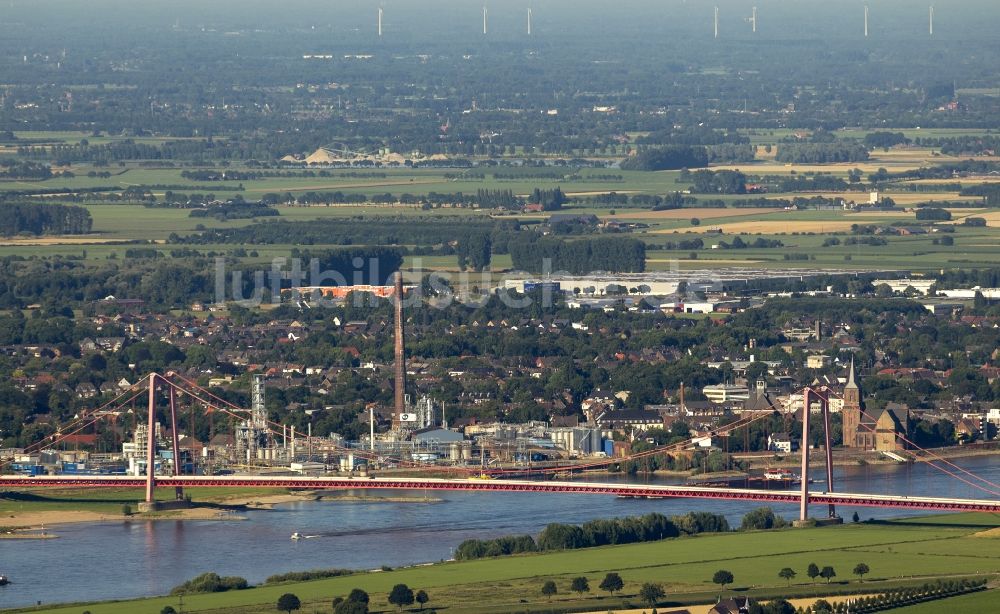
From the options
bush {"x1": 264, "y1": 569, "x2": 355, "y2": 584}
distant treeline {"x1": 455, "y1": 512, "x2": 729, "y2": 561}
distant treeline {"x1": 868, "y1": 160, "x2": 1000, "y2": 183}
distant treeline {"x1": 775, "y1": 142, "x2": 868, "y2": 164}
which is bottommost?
bush {"x1": 264, "y1": 569, "x2": 355, "y2": 584}

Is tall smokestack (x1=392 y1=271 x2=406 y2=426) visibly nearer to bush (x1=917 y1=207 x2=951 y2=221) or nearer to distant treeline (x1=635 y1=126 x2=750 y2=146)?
bush (x1=917 y1=207 x2=951 y2=221)

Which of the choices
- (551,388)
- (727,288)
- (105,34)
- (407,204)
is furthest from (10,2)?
(551,388)

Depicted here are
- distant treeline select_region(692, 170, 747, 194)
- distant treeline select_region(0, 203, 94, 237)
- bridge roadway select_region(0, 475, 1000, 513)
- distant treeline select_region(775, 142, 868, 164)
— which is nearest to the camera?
bridge roadway select_region(0, 475, 1000, 513)

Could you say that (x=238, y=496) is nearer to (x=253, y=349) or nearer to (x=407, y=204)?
(x=253, y=349)

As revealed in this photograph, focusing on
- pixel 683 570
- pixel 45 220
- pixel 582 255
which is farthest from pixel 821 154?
pixel 683 570

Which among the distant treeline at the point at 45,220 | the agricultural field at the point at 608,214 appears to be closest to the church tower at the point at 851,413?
the agricultural field at the point at 608,214

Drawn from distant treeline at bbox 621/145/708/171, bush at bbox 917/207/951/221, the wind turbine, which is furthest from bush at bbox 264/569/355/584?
the wind turbine

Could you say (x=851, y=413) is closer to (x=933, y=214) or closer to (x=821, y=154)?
(x=933, y=214)
